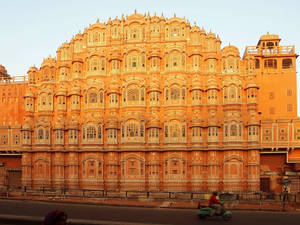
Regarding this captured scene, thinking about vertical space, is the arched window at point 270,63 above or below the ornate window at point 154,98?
above

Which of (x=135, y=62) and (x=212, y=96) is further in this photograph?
(x=135, y=62)

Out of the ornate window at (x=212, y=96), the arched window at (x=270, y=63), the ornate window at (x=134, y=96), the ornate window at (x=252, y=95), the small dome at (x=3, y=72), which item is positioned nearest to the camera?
the ornate window at (x=252, y=95)

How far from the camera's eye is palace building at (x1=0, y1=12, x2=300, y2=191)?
3412cm

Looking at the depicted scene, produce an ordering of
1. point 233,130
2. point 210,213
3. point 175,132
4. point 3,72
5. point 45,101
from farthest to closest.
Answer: point 3,72, point 45,101, point 175,132, point 233,130, point 210,213

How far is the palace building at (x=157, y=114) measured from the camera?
3412cm

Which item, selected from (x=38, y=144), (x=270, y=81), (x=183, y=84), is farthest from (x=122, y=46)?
(x=270, y=81)

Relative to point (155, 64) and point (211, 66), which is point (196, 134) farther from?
point (155, 64)

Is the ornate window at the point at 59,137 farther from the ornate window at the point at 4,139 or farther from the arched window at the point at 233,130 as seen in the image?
the arched window at the point at 233,130

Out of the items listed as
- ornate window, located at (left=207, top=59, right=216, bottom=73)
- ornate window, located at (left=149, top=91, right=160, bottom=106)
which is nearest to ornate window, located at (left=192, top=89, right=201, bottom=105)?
ornate window, located at (left=207, top=59, right=216, bottom=73)

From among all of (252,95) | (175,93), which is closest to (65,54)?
(175,93)

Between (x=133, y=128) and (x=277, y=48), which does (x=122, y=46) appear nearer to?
(x=133, y=128)

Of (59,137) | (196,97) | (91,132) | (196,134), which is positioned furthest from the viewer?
(59,137)

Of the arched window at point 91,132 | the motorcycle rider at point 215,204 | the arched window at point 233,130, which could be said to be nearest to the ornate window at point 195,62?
the arched window at point 233,130

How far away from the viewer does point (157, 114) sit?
35.7 metres
